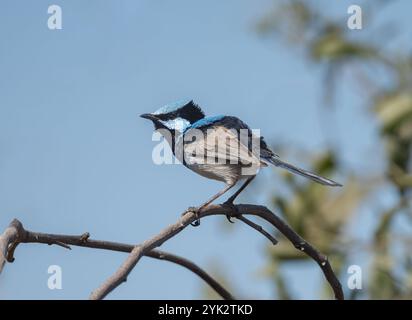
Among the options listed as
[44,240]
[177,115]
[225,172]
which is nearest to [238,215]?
[225,172]

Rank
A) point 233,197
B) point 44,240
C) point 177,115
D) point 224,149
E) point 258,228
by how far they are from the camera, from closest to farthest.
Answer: point 44,240 < point 258,228 < point 233,197 < point 224,149 < point 177,115

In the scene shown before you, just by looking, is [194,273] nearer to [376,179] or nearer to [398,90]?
[376,179]

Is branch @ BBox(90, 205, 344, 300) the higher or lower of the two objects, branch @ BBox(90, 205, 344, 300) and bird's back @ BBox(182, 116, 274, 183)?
the lower

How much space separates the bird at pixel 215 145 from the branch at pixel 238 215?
508 millimetres

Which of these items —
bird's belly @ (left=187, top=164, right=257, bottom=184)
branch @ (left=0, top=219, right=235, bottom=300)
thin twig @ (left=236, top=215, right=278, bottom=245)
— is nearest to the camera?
branch @ (left=0, top=219, right=235, bottom=300)

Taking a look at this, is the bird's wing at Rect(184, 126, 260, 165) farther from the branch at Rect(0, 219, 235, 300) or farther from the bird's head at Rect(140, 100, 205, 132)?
the branch at Rect(0, 219, 235, 300)

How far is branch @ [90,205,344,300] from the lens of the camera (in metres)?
3.11

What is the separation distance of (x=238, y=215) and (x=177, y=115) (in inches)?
51.8

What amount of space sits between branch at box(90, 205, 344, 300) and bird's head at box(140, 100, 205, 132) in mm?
1213

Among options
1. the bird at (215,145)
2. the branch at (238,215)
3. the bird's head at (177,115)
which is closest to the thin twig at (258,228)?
the branch at (238,215)

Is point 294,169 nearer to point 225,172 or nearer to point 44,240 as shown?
point 225,172

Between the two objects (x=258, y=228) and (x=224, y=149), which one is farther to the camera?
(x=224, y=149)

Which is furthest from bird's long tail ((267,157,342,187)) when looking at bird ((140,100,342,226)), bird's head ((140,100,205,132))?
bird's head ((140,100,205,132))

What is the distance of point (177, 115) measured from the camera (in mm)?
5121
